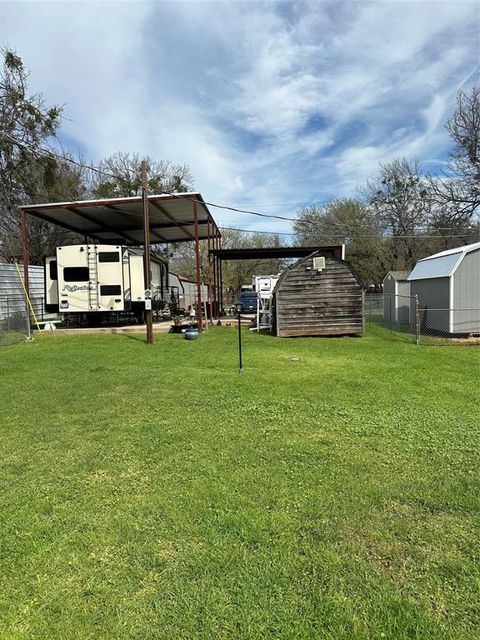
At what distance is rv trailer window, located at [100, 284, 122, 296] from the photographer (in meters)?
14.5

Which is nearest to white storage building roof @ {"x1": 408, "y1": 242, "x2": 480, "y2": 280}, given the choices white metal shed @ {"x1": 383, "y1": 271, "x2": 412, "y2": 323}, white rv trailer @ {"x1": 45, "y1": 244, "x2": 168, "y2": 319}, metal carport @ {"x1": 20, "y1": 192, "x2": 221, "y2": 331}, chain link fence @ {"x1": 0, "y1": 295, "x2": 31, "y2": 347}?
white metal shed @ {"x1": 383, "y1": 271, "x2": 412, "y2": 323}

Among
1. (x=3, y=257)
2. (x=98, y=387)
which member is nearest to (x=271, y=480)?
(x=98, y=387)

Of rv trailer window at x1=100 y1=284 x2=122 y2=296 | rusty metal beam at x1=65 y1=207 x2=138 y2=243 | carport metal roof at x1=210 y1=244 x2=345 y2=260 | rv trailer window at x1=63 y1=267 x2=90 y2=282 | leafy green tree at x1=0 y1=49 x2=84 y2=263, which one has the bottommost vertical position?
rv trailer window at x1=100 y1=284 x2=122 y2=296

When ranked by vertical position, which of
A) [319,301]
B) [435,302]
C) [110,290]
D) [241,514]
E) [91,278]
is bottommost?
[241,514]

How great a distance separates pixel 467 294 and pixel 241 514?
13.4 m

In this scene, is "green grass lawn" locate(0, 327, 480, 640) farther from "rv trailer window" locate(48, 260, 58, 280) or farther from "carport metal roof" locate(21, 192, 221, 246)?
"rv trailer window" locate(48, 260, 58, 280)

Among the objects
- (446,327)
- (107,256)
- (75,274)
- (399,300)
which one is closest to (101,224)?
(107,256)

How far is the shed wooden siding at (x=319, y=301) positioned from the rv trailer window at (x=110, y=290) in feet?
17.6

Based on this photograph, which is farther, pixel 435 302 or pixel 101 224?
pixel 101 224

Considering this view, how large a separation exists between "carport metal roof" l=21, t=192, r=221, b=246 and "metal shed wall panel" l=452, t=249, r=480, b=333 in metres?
8.66

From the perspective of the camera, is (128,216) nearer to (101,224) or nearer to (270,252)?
(101,224)

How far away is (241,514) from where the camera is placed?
2830mm

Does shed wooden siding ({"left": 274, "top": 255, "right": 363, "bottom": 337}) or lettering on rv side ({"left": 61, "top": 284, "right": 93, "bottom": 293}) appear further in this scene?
lettering on rv side ({"left": 61, "top": 284, "right": 93, "bottom": 293})

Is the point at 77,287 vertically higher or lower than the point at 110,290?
higher
